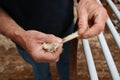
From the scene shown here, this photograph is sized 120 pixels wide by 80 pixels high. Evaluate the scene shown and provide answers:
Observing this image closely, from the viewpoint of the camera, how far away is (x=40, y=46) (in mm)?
641

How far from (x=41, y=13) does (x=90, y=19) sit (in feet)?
0.72

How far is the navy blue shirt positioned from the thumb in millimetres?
184

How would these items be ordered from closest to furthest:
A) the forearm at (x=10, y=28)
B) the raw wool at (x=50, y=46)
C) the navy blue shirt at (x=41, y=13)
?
1. the raw wool at (x=50, y=46)
2. the forearm at (x=10, y=28)
3. the navy blue shirt at (x=41, y=13)

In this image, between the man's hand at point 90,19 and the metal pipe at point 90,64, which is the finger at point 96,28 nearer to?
the man's hand at point 90,19

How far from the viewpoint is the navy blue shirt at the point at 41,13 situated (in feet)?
2.79

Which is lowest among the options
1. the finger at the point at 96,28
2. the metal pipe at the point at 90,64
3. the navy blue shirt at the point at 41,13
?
the metal pipe at the point at 90,64

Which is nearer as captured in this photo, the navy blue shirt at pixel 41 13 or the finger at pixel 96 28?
the finger at pixel 96 28

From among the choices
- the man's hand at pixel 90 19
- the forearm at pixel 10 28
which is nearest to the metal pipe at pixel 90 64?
the man's hand at pixel 90 19

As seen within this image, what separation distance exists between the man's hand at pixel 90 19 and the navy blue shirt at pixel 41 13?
129 mm

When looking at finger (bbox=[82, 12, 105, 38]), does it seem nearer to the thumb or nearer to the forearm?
the thumb

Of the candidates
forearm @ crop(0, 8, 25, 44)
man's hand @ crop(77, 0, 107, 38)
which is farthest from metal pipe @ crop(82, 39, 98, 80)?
forearm @ crop(0, 8, 25, 44)

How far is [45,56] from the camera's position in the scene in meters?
0.63

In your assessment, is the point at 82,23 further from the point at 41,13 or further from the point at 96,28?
the point at 41,13

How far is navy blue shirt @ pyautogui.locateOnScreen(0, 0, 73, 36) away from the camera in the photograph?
2.79 feet
